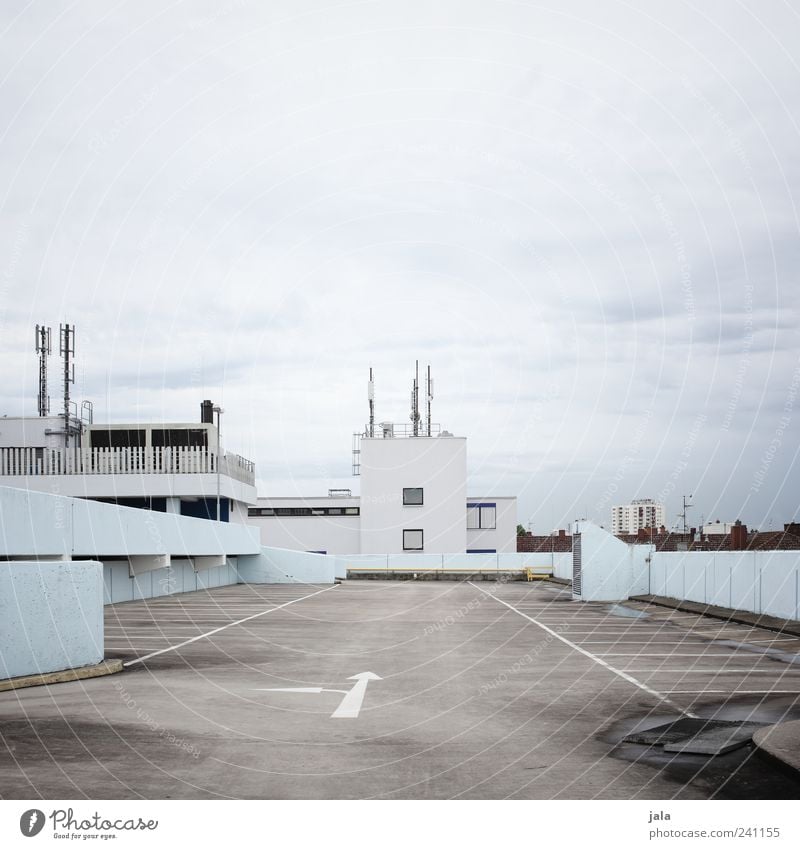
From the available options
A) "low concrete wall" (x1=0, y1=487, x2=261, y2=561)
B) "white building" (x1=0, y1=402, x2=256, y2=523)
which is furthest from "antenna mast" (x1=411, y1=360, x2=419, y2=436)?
"low concrete wall" (x1=0, y1=487, x2=261, y2=561)

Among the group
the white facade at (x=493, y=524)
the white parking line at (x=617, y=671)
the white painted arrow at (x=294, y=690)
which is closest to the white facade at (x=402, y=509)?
the white facade at (x=493, y=524)

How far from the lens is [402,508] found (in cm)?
7306

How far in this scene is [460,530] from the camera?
72.7 meters

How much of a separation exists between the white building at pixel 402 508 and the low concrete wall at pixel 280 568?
20.7 meters

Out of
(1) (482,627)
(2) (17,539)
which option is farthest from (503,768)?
(1) (482,627)

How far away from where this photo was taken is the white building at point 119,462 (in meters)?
50.2

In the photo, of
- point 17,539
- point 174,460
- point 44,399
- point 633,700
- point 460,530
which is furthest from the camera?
point 460,530

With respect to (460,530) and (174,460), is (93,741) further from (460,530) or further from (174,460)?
(460,530)

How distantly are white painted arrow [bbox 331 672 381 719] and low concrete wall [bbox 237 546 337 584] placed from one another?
36785 mm

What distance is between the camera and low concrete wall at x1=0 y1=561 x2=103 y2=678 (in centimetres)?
1255

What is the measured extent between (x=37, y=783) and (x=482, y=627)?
17.0m

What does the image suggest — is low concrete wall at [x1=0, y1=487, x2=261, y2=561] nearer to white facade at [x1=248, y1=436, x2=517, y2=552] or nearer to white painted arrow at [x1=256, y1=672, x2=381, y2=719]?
white painted arrow at [x1=256, y1=672, x2=381, y2=719]

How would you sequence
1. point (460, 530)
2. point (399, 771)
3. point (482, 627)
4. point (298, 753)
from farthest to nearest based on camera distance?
point (460, 530)
point (482, 627)
point (298, 753)
point (399, 771)

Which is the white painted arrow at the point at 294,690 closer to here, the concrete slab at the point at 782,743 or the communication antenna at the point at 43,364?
the concrete slab at the point at 782,743
